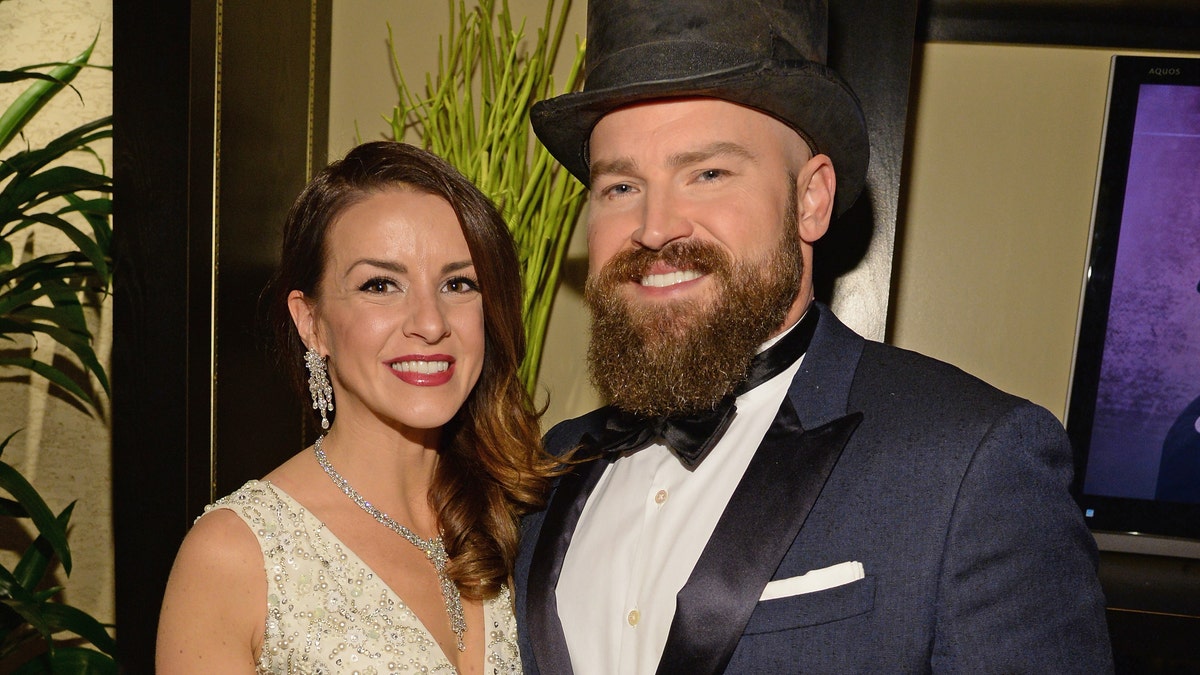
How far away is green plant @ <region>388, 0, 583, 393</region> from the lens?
2.67m

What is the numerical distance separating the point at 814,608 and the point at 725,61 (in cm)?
92

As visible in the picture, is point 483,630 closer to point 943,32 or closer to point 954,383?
point 954,383

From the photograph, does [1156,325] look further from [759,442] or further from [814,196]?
[759,442]

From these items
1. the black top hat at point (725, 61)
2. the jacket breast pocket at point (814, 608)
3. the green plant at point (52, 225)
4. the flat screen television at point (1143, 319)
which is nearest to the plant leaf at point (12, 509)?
the green plant at point (52, 225)

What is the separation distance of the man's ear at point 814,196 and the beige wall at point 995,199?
1290mm

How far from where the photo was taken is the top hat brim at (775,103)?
5.28 feet

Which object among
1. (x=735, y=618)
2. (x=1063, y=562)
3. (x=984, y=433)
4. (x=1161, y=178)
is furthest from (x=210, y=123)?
(x=1161, y=178)

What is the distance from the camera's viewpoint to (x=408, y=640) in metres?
1.80

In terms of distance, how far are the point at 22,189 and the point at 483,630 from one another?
1967 mm

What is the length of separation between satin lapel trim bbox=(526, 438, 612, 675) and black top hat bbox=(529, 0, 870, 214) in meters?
0.74

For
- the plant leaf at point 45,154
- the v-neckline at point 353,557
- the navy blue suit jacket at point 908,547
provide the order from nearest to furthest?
the navy blue suit jacket at point 908,547 < the v-neckline at point 353,557 < the plant leaf at point 45,154

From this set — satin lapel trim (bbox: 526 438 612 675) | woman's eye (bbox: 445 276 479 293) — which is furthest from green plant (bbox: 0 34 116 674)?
satin lapel trim (bbox: 526 438 612 675)

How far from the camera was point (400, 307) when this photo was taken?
6.12ft

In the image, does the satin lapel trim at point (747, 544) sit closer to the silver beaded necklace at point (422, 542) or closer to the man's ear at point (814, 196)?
the man's ear at point (814, 196)
